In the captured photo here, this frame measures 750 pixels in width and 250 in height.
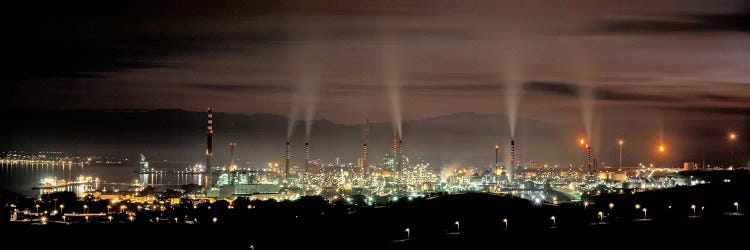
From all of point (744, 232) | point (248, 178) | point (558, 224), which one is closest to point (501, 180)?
point (248, 178)

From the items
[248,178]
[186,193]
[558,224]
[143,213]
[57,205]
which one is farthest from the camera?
[248,178]

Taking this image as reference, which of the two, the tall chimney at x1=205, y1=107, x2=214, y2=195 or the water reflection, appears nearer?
the tall chimney at x1=205, y1=107, x2=214, y2=195

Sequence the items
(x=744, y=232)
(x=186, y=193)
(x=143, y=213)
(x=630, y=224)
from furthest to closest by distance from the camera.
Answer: (x=186, y=193) → (x=143, y=213) → (x=630, y=224) → (x=744, y=232)

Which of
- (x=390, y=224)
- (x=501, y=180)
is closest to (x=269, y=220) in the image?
(x=390, y=224)

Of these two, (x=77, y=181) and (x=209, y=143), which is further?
(x=77, y=181)

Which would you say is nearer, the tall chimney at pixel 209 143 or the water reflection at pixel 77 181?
the tall chimney at pixel 209 143

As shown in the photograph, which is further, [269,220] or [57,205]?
[57,205]

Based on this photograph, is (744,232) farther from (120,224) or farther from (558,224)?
(120,224)

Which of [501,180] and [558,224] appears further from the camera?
[501,180]

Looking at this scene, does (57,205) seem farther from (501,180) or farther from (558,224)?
(501,180)
